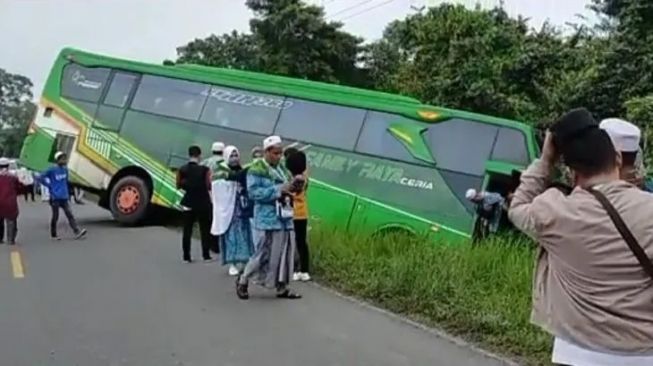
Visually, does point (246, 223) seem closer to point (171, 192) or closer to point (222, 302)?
point (222, 302)

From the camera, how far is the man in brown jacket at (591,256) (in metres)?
3.21

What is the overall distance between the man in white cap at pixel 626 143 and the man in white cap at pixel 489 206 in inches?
415

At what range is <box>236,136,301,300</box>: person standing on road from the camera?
9.73 meters

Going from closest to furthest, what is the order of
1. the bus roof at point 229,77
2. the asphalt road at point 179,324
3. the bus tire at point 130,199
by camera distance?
the asphalt road at point 179,324 < the bus roof at point 229,77 < the bus tire at point 130,199

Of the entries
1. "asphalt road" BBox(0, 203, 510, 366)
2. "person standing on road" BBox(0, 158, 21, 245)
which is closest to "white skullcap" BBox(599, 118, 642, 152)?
"asphalt road" BBox(0, 203, 510, 366)

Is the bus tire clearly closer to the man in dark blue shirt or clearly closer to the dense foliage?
the man in dark blue shirt

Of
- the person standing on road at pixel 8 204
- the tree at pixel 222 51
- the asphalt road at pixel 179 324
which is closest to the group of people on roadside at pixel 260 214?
the asphalt road at pixel 179 324

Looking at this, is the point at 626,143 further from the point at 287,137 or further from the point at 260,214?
the point at 287,137

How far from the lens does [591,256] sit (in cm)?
325

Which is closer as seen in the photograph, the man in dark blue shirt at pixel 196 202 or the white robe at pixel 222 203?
the white robe at pixel 222 203

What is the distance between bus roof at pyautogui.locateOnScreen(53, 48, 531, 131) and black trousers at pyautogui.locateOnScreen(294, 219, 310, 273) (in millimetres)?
5217

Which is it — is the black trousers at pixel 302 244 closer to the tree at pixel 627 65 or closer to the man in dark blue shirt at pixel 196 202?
the man in dark blue shirt at pixel 196 202

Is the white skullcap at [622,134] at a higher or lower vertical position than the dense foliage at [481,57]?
lower

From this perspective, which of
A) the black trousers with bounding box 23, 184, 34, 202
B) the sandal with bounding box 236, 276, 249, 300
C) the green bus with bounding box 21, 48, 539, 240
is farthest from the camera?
the black trousers with bounding box 23, 184, 34, 202
